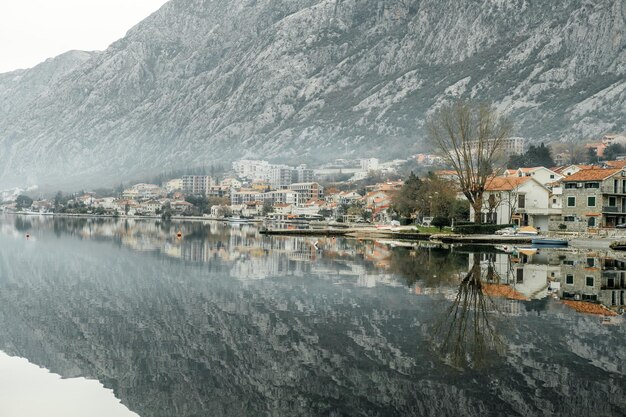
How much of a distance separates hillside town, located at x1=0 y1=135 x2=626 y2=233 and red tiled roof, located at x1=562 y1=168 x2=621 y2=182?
82mm

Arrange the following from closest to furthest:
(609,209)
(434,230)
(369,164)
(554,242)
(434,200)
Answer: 1. (554,242)
2. (609,209)
3. (434,230)
4. (434,200)
5. (369,164)

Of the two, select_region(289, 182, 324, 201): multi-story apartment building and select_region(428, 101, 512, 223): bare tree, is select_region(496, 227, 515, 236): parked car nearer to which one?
select_region(428, 101, 512, 223): bare tree

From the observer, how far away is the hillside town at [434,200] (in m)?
54.2

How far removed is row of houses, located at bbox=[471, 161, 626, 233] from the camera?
2090 inches

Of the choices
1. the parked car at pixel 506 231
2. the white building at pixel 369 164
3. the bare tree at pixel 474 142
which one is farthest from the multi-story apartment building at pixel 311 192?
the parked car at pixel 506 231

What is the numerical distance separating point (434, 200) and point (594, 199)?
15440 millimetres

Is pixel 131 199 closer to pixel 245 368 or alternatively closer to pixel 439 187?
pixel 439 187

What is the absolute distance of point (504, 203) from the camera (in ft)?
200

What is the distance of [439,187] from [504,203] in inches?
259

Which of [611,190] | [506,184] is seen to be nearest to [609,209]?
[611,190]

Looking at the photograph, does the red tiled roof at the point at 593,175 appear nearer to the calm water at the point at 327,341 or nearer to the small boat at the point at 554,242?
the small boat at the point at 554,242

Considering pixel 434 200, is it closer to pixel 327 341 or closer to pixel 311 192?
pixel 327 341

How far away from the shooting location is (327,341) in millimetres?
14906

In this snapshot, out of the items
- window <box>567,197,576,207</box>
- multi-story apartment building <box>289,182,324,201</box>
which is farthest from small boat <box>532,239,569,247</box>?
multi-story apartment building <box>289,182,324,201</box>
